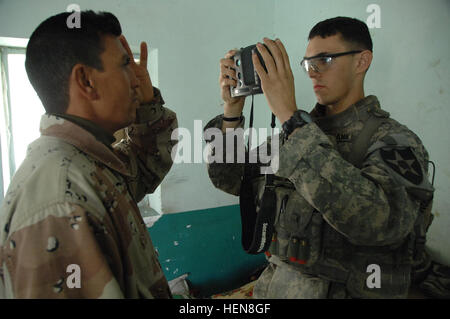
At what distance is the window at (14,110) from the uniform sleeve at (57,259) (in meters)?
1.78

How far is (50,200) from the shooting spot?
1.62 ft

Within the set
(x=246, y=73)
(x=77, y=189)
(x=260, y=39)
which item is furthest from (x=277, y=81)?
(x=260, y=39)

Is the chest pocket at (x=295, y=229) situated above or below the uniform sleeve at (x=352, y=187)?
below

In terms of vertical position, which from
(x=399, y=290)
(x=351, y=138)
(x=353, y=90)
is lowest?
(x=399, y=290)

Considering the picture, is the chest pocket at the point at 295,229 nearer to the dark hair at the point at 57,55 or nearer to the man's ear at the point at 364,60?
the man's ear at the point at 364,60

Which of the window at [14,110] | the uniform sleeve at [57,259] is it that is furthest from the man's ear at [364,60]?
the window at [14,110]

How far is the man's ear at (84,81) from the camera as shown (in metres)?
0.67

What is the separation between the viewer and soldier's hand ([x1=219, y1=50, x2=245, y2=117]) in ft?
3.37

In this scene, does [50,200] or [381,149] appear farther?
A: [381,149]

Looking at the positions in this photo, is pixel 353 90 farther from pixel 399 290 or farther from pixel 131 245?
pixel 131 245

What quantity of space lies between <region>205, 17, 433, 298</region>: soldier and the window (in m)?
1.43

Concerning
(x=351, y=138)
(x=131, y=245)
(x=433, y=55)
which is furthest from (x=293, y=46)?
(x=131, y=245)

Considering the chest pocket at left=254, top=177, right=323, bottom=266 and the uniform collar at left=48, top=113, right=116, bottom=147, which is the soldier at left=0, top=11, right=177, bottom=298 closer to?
the uniform collar at left=48, top=113, right=116, bottom=147
